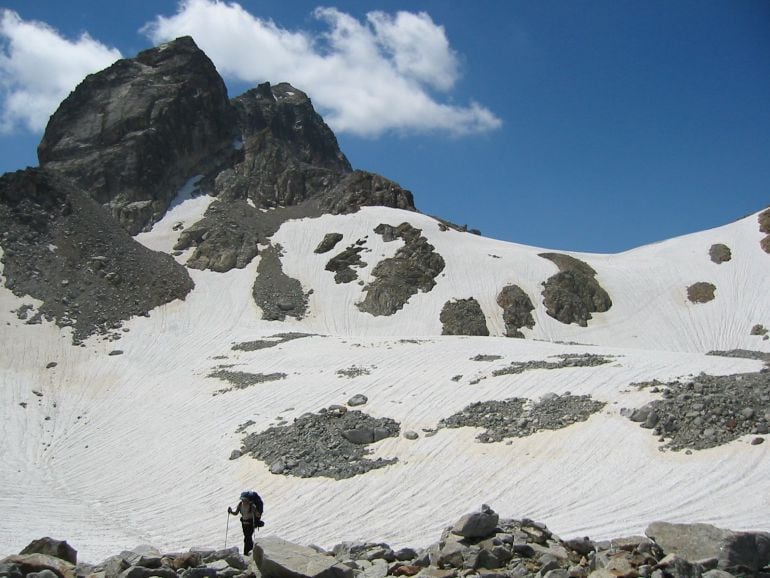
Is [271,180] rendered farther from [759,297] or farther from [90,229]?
[759,297]

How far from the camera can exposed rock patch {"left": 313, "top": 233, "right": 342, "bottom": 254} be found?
211 ft

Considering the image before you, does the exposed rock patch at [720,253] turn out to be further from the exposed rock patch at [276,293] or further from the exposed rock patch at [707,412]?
the exposed rock patch at [707,412]

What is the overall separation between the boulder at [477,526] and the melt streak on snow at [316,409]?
3.55 meters

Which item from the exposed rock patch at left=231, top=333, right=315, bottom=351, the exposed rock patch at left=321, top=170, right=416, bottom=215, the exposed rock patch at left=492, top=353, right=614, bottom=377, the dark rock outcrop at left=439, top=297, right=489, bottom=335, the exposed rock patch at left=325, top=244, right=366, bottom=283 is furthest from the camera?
the exposed rock patch at left=321, top=170, right=416, bottom=215

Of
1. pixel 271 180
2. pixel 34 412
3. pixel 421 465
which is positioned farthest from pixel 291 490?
pixel 271 180

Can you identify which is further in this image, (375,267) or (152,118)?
(152,118)

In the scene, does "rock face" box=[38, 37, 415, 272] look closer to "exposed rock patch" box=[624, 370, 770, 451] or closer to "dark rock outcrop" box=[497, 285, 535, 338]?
"dark rock outcrop" box=[497, 285, 535, 338]

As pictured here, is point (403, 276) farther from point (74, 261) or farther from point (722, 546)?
point (722, 546)

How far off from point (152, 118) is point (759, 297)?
3160 inches

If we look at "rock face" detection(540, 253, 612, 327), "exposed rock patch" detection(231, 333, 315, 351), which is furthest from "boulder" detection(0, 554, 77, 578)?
"rock face" detection(540, 253, 612, 327)

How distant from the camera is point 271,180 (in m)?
83.6

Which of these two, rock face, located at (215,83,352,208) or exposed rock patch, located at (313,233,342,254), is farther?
rock face, located at (215,83,352,208)

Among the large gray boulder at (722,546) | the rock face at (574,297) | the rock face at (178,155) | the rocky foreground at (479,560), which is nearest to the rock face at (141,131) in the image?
the rock face at (178,155)

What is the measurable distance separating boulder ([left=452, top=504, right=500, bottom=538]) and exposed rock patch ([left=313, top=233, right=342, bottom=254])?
5603cm
